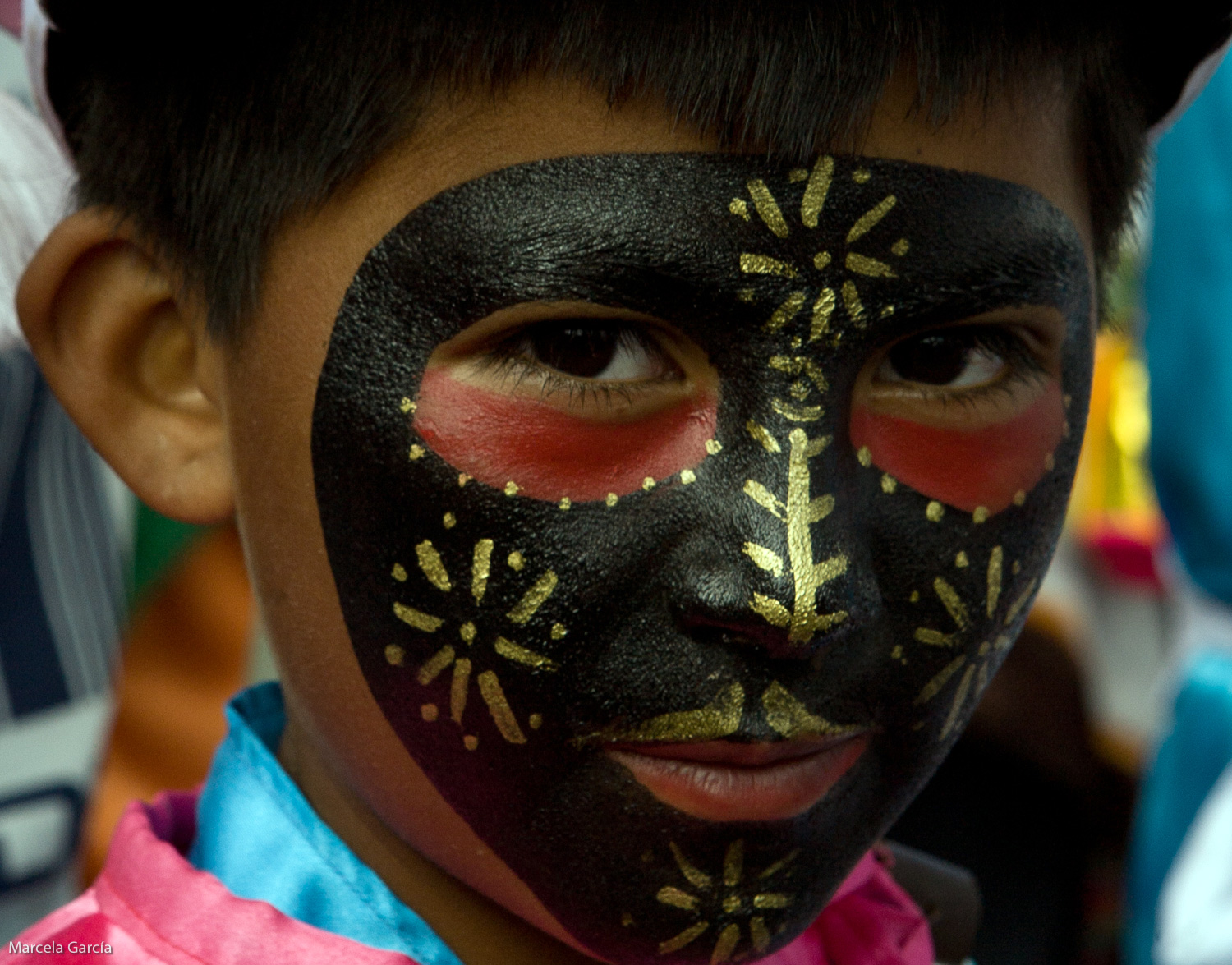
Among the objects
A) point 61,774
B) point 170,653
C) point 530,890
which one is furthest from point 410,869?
point 170,653

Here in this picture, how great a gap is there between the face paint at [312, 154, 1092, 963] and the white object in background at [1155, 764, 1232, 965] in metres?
1.28

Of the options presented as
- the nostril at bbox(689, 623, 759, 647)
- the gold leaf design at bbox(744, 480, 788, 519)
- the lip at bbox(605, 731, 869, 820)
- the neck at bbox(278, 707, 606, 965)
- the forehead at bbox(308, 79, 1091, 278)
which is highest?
the forehead at bbox(308, 79, 1091, 278)

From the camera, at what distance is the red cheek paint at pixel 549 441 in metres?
1.00

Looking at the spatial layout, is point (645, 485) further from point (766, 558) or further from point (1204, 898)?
point (1204, 898)

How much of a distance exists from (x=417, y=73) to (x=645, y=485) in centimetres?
34

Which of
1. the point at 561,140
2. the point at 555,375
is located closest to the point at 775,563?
the point at 555,375

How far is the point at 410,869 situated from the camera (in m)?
1.17

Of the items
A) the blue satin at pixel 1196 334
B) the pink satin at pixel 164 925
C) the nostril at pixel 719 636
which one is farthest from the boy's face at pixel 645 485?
the blue satin at pixel 1196 334

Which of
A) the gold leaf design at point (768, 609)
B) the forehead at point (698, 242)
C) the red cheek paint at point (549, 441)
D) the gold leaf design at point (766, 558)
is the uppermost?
the forehead at point (698, 242)

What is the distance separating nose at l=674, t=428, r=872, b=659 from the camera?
37.8 inches

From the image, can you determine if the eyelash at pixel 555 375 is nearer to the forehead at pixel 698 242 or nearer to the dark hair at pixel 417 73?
the forehead at pixel 698 242

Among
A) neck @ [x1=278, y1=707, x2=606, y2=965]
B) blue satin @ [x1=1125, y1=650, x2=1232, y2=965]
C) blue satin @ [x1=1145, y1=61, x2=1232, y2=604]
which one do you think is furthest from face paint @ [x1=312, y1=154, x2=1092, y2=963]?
blue satin @ [x1=1125, y1=650, x2=1232, y2=965]

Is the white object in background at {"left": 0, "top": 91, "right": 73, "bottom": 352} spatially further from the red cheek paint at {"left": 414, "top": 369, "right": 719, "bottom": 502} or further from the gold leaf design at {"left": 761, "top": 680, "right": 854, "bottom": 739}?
the gold leaf design at {"left": 761, "top": 680, "right": 854, "bottom": 739}

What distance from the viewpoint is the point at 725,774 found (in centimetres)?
103
